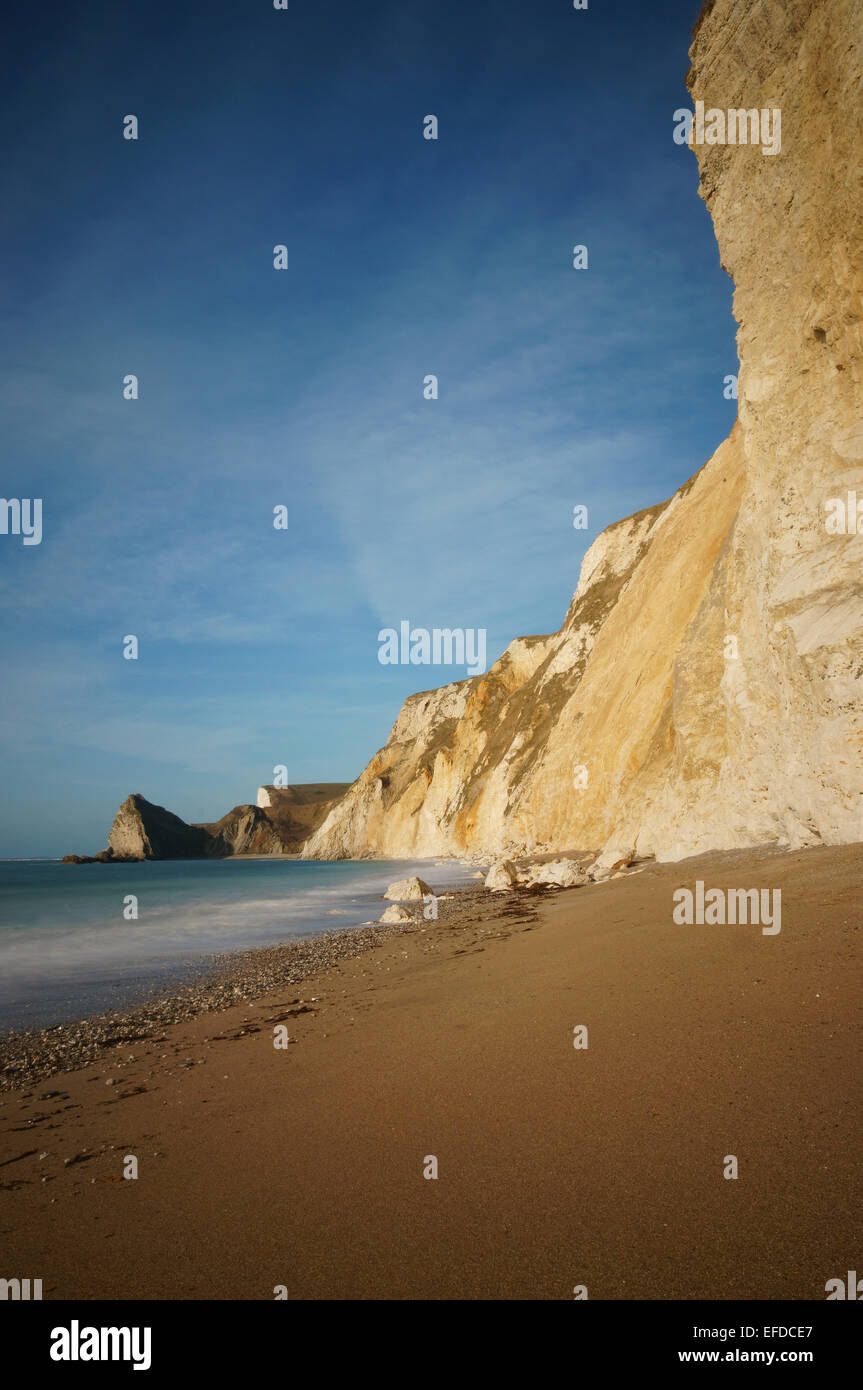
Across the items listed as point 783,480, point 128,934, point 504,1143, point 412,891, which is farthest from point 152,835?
point 504,1143

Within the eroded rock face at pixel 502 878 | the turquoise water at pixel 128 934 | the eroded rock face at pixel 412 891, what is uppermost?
the eroded rock face at pixel 502 878

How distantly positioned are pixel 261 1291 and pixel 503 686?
62.5 meters

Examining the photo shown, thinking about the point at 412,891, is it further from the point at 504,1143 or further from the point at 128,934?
the point at 504,1143

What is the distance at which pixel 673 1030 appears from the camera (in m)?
5.33

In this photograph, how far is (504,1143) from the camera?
425 centimetres

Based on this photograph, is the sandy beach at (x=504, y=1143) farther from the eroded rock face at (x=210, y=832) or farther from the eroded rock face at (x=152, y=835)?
the eroded rock face at (x=152, y=835)

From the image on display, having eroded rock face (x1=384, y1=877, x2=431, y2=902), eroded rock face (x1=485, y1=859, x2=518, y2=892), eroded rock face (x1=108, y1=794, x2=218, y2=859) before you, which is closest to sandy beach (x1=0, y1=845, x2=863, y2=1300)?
eroded rock face (x1=485, y1=859, x2=518, y2=892)

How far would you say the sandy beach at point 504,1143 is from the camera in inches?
126

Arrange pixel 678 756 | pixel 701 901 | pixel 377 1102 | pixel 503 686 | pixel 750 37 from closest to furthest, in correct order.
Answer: pixel 377 1102
pixel 701 901
pixel 750 37
pixel 678 756
pixel 503 686

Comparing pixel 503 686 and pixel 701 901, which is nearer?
pixel 701 901

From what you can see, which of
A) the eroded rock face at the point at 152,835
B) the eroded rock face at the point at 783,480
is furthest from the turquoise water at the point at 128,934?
the eroded rock face at the point at 152,835
